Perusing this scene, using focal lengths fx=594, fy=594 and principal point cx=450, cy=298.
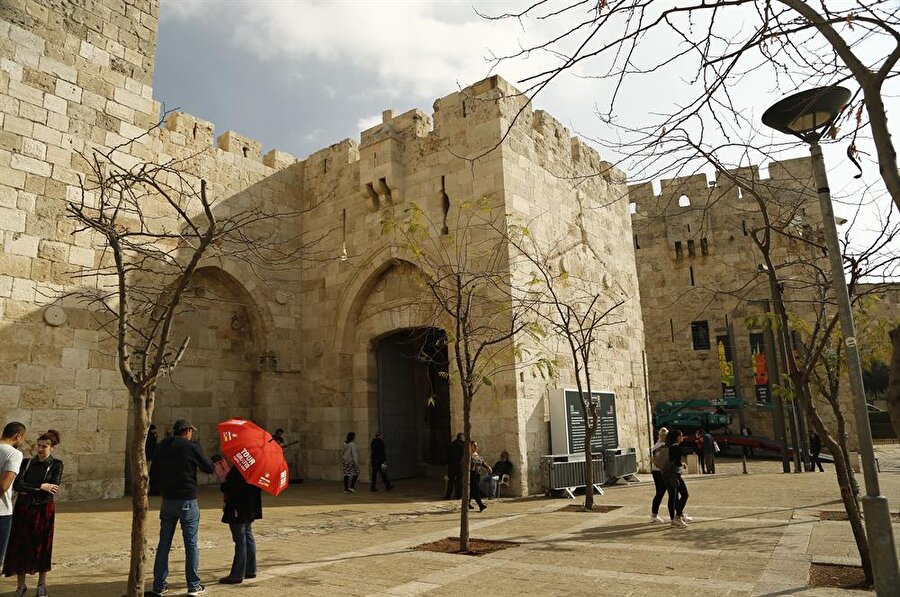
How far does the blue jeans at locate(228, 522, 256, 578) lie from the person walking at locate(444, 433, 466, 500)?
17.3 ft

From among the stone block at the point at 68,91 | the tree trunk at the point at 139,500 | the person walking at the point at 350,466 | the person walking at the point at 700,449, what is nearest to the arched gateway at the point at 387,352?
the person walking at the point at 350,466

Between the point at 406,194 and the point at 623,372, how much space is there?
21.9ft

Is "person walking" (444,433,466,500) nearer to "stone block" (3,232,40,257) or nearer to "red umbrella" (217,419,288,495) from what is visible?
"red umbrella" (217,419,288,495)

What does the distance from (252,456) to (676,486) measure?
518cm

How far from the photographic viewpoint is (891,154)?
10.1 feet

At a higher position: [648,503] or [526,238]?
[526,238]

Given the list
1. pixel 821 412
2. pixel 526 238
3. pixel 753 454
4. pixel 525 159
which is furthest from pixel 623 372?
pixel 821 412

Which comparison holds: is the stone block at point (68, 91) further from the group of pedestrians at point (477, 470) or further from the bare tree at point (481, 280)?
the group of pedestrians at point (477, 470)

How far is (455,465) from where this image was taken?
10.4m

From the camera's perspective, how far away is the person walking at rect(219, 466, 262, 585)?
16.4 ft

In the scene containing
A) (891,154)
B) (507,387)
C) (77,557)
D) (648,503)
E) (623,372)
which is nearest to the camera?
(891,154)

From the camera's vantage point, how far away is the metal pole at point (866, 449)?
3602mm

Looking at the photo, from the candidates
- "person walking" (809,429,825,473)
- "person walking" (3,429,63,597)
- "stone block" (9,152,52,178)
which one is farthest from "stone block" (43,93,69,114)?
"person walking" (809,429,825,473)

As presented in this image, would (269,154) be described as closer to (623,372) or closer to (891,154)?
(623,372)
